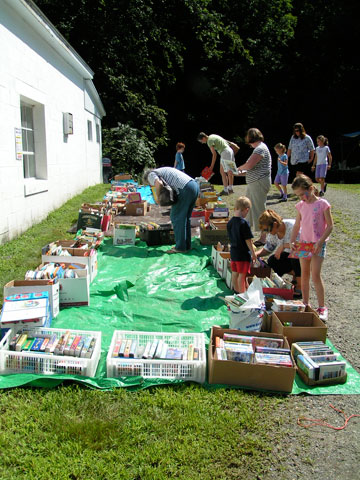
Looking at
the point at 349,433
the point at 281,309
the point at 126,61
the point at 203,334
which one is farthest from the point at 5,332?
the point at 126,61

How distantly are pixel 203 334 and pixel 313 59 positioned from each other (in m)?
26.7

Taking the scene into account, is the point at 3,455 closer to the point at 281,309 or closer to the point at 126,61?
the point at 281,309

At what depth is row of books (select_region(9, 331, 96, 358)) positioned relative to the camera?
11.9 feet

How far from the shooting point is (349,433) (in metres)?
2.97

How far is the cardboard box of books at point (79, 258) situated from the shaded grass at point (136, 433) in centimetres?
236

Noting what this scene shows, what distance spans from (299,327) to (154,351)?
1.40 meters

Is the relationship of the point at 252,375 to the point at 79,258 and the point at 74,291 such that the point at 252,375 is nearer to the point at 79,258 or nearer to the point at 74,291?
the point at 74,291

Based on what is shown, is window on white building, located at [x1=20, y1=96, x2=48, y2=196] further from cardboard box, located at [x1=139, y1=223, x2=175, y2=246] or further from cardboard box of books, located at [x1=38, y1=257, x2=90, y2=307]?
cardboard box of books, located at [x1=38, y1=257, x2=90, y2=307]

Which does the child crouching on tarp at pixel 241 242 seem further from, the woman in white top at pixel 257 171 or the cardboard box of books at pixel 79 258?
the woman in white top at pixel 257 171

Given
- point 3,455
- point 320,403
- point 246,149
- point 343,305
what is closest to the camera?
point 3,455

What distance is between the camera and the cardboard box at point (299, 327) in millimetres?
3961

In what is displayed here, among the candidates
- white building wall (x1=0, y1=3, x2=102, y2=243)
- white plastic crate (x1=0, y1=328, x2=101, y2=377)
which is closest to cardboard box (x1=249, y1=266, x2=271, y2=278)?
white plastic crate (x1=0, y1=328, x2=101, y2=377)

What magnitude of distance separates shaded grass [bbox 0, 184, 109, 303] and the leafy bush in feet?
28.1

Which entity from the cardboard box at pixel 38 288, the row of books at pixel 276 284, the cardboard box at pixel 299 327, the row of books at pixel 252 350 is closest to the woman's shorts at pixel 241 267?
the row of books at pixel 276 284
